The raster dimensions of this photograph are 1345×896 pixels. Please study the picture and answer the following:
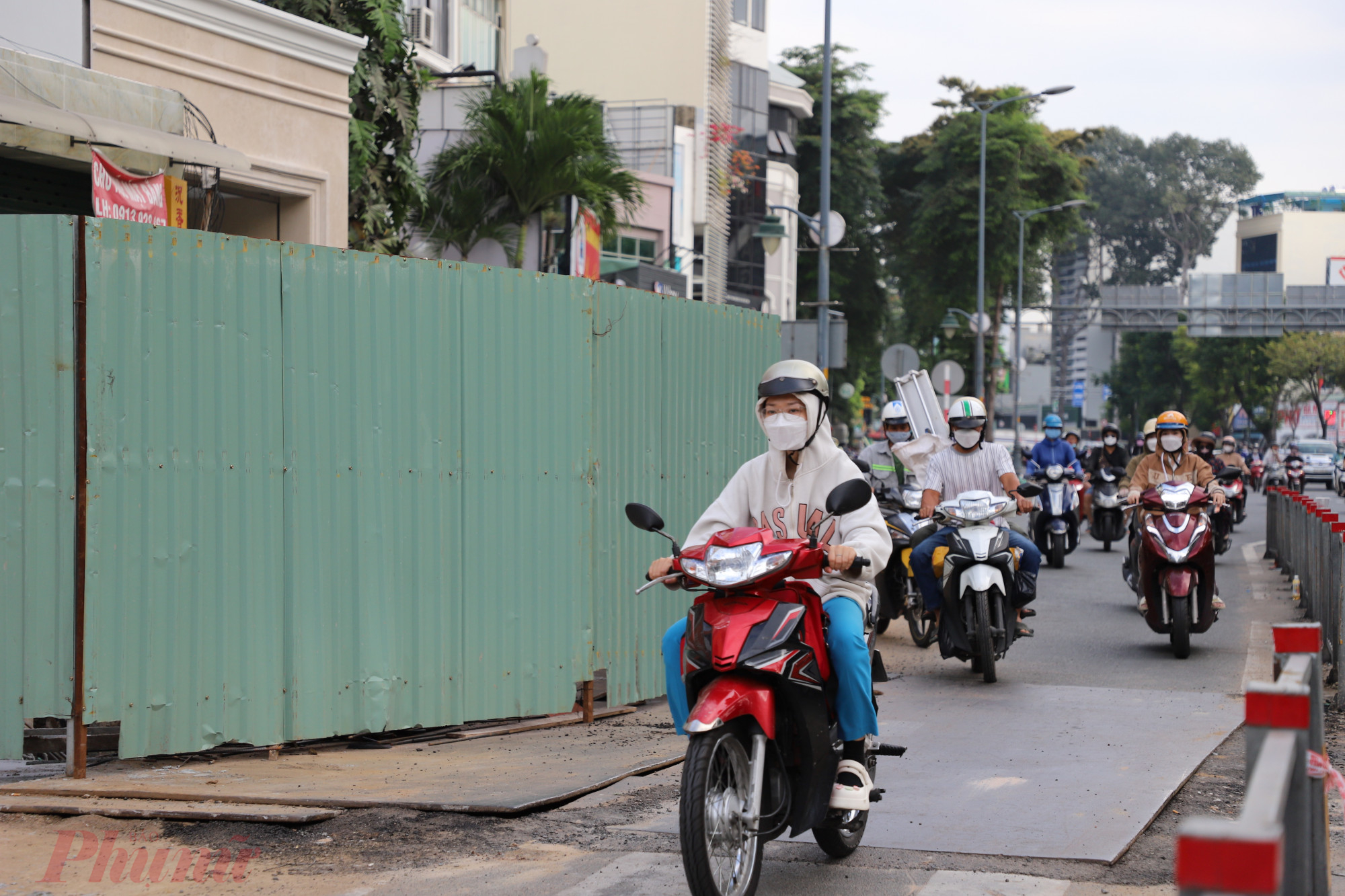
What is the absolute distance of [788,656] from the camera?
4512 mm

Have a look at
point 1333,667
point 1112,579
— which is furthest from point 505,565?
point 1112,579

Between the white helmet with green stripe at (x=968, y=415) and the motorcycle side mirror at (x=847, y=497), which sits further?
the white helmet with green stripe at (x=968, y=415)

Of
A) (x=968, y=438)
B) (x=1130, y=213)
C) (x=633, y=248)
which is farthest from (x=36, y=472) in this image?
(x=1130, y=213)

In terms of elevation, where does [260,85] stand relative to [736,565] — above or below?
above

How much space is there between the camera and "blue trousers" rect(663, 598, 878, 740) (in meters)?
4.78

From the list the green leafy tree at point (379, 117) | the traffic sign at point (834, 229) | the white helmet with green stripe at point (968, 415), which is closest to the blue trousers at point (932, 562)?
the white helmet with green stripe at point (968, 415)

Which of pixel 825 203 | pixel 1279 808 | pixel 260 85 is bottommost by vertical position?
pixel 1279 808

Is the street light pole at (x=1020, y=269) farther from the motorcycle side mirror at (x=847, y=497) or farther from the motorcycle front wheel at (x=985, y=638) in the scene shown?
the motorcycle side mirror at (x=847, y=497)

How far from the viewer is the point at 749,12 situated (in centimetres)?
4797

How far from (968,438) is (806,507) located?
200 inches

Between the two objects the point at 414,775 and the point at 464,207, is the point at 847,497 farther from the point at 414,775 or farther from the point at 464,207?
the point at 464,207

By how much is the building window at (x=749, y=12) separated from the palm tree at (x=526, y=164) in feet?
92.2

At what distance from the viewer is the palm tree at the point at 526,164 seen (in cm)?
1973

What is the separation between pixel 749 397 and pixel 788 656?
4.87 meters
